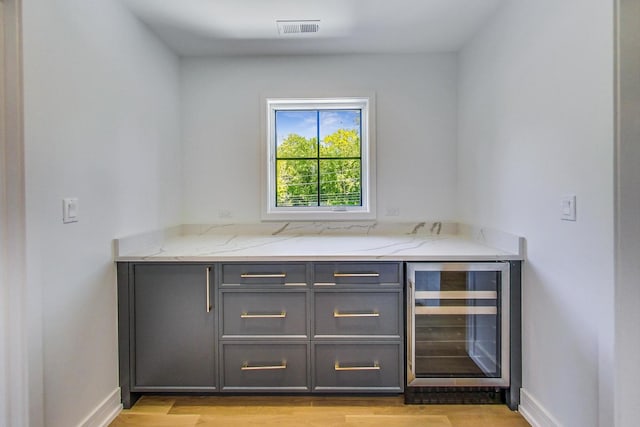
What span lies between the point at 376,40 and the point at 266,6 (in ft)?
2.89

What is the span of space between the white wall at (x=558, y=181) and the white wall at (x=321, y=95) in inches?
22.3

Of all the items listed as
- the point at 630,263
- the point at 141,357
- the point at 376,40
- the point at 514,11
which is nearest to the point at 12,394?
the point at 141,357

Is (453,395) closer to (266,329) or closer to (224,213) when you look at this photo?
(266,329)

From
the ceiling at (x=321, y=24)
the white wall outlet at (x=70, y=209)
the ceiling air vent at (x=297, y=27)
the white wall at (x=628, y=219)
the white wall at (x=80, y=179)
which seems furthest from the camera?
the ceiling air vent at (x=297, y=27)

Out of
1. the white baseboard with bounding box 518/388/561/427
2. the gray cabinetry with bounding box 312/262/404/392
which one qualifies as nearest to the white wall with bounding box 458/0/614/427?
the white baseboard with bounding box 518/388/561/427

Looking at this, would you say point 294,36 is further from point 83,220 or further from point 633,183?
point 633,183

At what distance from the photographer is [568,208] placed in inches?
61.4

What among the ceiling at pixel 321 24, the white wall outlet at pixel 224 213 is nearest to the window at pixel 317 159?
the white wall outlet at pixel 224 213

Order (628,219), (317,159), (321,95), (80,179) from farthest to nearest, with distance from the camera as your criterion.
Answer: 1. (317,159)
2. (321,95)
3. (80,179)
4. (628,219)

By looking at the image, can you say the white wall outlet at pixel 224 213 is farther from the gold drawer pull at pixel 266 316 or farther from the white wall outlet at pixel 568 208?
the white wall outlet at pixel 568 208

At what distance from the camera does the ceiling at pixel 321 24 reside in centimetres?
213

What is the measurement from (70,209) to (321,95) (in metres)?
1.95

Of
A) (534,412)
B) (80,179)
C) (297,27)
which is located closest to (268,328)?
(80,179)

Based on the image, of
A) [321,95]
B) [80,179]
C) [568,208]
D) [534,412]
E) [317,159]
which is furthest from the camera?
[317,159]
